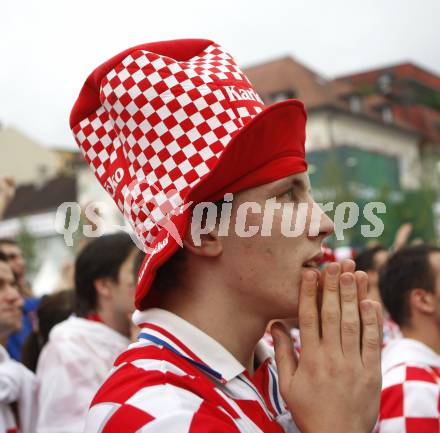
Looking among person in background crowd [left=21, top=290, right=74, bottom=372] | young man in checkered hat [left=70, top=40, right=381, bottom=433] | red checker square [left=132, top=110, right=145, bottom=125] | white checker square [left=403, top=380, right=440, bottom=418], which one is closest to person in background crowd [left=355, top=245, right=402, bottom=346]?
person in background crowd [left=21, top=290, right=74, bottom=372]

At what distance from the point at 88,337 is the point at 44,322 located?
2.88 ft

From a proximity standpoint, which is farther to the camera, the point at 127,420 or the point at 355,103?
the point at 355,103

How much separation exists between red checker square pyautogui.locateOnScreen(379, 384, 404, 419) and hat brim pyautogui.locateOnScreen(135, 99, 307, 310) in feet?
4.28

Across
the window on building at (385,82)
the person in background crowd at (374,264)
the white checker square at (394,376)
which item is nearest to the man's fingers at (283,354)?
the white checker square at (394,376)

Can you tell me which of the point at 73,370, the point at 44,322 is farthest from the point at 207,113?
the point at 44,322

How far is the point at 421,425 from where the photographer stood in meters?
2.59

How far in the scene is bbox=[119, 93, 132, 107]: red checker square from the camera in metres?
1.77

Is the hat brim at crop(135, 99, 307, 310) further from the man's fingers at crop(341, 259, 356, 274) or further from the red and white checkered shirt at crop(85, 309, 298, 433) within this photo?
the man's fingers at crop(341, 259, 356, 274)

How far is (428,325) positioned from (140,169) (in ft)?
6.85

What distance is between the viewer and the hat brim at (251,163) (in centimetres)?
163

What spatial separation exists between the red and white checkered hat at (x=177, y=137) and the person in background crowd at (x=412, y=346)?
4.25 feet

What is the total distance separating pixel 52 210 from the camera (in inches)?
1705

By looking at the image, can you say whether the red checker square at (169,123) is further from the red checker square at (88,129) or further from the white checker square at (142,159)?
the red checker square at (88,129)

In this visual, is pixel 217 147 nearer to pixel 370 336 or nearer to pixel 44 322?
pixel 370 336
